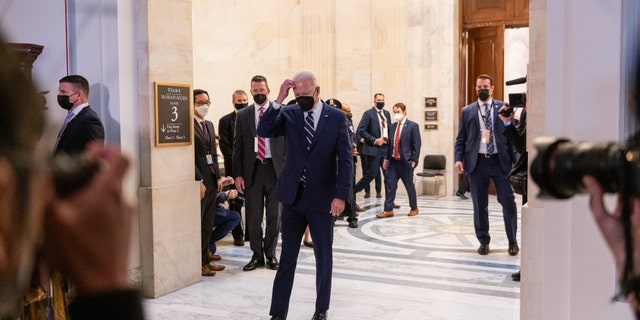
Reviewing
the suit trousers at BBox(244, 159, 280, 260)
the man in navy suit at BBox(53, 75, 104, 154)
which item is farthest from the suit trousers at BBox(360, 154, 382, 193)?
the man in navy suit at BBox(53, 75, 104, 154)

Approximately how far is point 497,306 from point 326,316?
149 cm

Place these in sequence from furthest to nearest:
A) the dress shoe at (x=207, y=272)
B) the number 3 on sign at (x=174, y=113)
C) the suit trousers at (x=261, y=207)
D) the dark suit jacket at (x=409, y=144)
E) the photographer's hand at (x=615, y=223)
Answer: the dark suit jacket at (x=409, y=144)
the suit trousers at (x=261, y=207)
the dress shoe at (x=207, y=272)
the number 3 on sign at (x=174, y=113)
the photographer's hand at (x=615, y=223)

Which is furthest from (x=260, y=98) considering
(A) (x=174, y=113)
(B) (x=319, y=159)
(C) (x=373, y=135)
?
(C) (x=373, y=135)

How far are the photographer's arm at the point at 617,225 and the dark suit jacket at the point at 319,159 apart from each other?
3.57 metres

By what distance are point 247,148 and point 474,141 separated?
2.47 m

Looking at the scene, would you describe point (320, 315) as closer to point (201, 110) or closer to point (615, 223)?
point (201, 110)

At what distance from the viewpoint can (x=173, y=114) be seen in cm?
612

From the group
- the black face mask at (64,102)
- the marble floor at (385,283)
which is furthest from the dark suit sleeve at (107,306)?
the black face mask at (64,102)

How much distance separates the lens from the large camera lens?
122cm

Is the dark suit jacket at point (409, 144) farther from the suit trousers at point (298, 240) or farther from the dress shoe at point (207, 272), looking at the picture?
the suit trousers at point (298, 240)

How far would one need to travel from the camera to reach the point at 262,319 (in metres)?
5.36

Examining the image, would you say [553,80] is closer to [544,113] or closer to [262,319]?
[544,113]

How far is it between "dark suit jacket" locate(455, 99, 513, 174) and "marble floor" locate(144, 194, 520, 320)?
105 cm

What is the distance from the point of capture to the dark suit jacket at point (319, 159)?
16.0 feet
